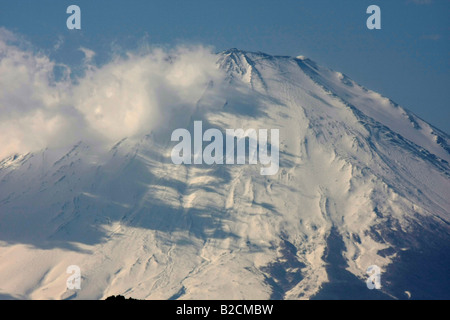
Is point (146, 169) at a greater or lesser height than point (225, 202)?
greater

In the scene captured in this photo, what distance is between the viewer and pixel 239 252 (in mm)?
166250

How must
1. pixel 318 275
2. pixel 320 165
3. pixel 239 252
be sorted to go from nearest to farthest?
pixel 318 275 < pixel 239 252 < pixel 320 165

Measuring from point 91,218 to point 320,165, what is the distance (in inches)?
2324

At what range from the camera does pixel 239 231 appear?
17412 centimetres

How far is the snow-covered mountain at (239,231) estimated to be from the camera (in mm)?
157625

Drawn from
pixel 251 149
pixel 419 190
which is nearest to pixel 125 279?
pixel 251 149

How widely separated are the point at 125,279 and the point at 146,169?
142ft

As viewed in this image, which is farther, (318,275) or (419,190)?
(419,190)

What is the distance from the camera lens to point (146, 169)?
199m

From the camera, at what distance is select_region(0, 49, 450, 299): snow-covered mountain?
158 metres
